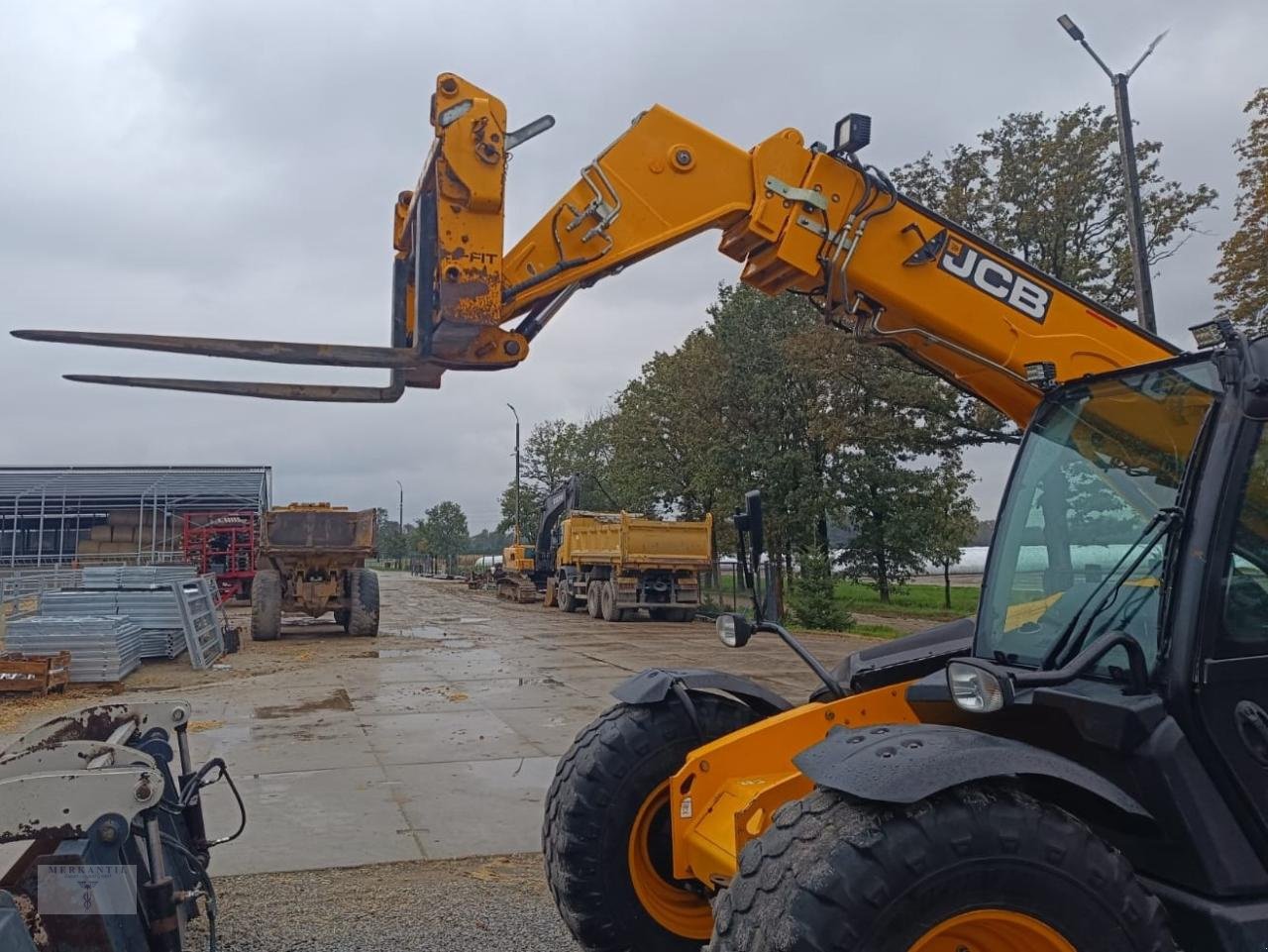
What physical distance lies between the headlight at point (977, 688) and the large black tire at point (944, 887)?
0.24m

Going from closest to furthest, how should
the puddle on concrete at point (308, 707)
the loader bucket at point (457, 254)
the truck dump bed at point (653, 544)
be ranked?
the loader bucket at point (457, 254) → the puddle on concrete at point (308, 707) → the truck dump bed at point (653, 544)

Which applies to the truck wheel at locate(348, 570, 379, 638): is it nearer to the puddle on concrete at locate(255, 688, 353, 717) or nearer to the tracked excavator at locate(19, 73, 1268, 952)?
the puddle on concrete at locate(255, 688, 353, 717)

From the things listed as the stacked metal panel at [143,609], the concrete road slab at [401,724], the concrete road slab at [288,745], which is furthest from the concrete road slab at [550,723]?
the stacked metal panel at [143,609]

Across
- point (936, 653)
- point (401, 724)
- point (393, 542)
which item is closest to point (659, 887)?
point (936, 653)

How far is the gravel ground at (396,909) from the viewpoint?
4.46 m

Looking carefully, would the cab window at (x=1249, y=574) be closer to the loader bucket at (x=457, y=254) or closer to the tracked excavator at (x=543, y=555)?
the loader bucket at (x=457, y=254)

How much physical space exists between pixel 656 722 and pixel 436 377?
2152mm

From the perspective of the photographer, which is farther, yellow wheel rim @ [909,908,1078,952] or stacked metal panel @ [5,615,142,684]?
stacked metal panel @ [5,615,142,684]

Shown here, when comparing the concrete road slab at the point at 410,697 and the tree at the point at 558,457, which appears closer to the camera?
the concrete road slab at the point at 410,697

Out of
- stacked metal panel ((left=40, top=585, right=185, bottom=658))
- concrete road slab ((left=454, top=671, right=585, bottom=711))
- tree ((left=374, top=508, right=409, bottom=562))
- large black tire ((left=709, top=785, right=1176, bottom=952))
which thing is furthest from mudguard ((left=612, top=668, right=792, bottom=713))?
tree ((left=374, top=508, right=409, bottom=562))

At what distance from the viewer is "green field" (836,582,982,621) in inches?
1207

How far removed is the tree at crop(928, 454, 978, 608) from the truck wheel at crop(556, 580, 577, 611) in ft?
33.4

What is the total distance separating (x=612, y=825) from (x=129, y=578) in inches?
624

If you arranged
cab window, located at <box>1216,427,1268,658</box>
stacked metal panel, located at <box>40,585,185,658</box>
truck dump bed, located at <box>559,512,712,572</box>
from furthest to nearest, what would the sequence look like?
1. truck dump bed, located at <box>559,512,712,572</box>
2. stacked metal panel, located at <box>40,585,185,658</box>
3. cab window, located at <box>1216,427,1268,658</box>
